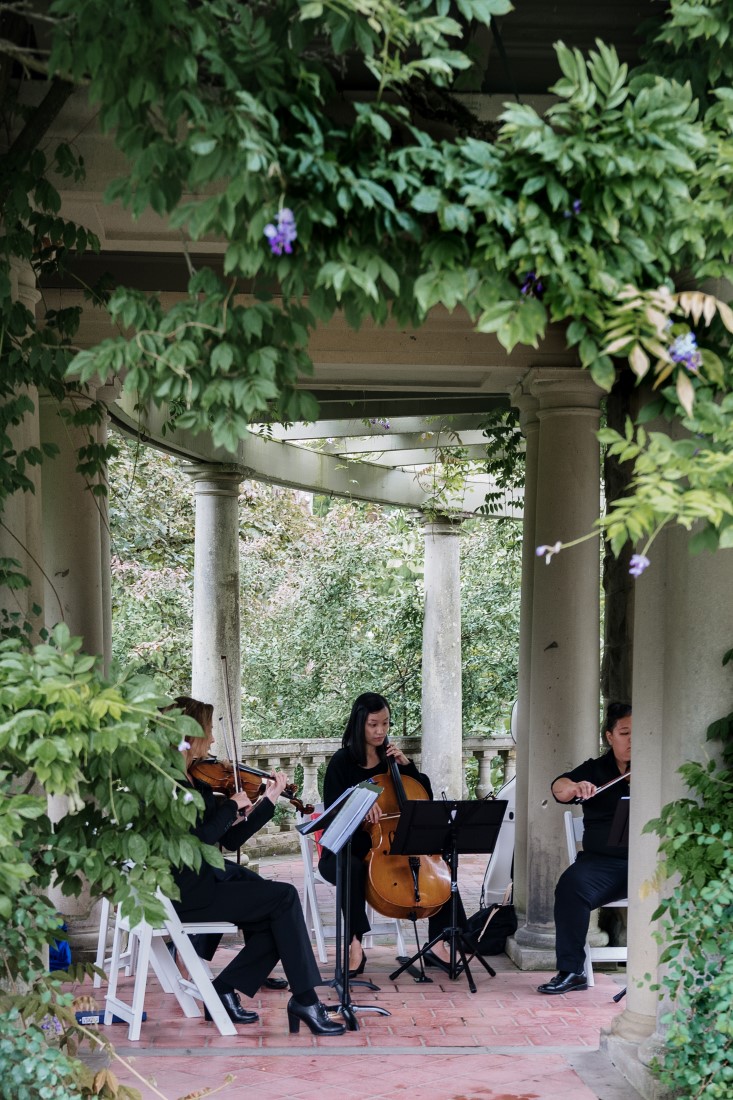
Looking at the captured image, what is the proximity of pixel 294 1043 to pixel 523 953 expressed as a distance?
2.09 meters

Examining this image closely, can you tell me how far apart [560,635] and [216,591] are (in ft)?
14.0

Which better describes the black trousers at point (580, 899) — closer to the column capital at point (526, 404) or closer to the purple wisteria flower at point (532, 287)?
the column capital at point (526, 404)

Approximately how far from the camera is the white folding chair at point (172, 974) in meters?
5.89

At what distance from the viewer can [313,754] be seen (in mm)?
12031

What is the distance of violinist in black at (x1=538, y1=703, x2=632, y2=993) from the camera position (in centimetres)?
686


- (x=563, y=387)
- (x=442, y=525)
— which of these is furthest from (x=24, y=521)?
(x=442, y=525)

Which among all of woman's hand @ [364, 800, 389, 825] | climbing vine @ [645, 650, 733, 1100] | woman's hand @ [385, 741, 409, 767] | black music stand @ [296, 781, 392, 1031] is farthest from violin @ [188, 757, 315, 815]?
climbing vine @ [645, 650, 733, 1100]

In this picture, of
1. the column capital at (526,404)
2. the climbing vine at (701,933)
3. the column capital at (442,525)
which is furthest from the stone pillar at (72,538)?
the column capital at (442,525)

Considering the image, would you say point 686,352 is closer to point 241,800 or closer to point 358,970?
point 241,800

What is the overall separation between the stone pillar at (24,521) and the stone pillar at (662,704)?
2438 millimetres

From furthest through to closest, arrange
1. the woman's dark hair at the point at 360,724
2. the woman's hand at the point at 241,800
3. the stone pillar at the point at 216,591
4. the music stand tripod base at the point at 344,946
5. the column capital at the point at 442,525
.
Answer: the column capital at the point at 442,525
the stone pillar at the point at 216,591
the woman's dark hair at the point at 360,724
the woman's hand at the point at 241,800
the music stand tripod base at the point at 344,946

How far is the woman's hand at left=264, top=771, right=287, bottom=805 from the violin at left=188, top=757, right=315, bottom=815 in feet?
0.17

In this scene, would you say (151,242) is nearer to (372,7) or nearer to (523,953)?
(372,7)

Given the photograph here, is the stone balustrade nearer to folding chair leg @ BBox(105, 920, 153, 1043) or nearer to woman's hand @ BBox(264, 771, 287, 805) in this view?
woman's hand @ BBox(264, 771, 287, 805)
